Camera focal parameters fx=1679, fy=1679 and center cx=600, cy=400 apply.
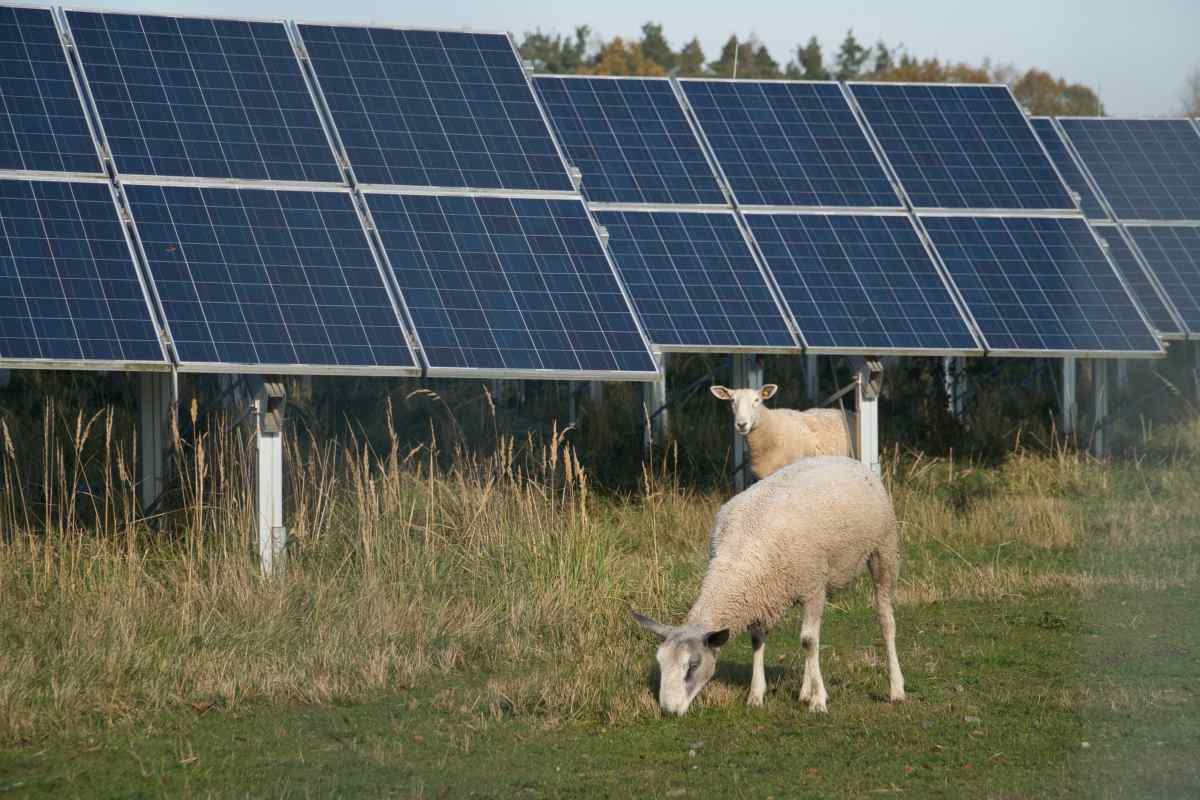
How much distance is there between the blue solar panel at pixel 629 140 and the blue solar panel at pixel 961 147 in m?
2.37

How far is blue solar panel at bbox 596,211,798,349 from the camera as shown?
15.7 meters

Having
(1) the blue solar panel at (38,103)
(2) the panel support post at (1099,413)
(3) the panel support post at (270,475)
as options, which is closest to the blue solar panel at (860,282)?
(2) the panel support post at (1099,413)

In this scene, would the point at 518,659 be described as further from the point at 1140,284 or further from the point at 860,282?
the point at 1140,284

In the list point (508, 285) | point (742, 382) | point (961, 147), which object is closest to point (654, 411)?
point (742, 382)

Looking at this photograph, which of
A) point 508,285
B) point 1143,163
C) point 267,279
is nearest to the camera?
point 267,279

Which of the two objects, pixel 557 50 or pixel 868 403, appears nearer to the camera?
pixel 868 403

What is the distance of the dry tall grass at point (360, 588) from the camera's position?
10.1 m

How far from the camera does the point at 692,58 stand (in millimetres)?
62281

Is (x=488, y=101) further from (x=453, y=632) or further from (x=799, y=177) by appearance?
(x=453, y=632)

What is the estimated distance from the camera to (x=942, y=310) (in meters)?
16.6

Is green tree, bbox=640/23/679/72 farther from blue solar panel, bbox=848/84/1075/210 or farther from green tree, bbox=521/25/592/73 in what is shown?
blue solar panel, bbox=848/84/1075/210

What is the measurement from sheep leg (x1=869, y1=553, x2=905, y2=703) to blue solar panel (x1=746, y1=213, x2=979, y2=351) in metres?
5.42

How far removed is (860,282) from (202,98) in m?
6.60

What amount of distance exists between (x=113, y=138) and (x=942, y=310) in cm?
799
